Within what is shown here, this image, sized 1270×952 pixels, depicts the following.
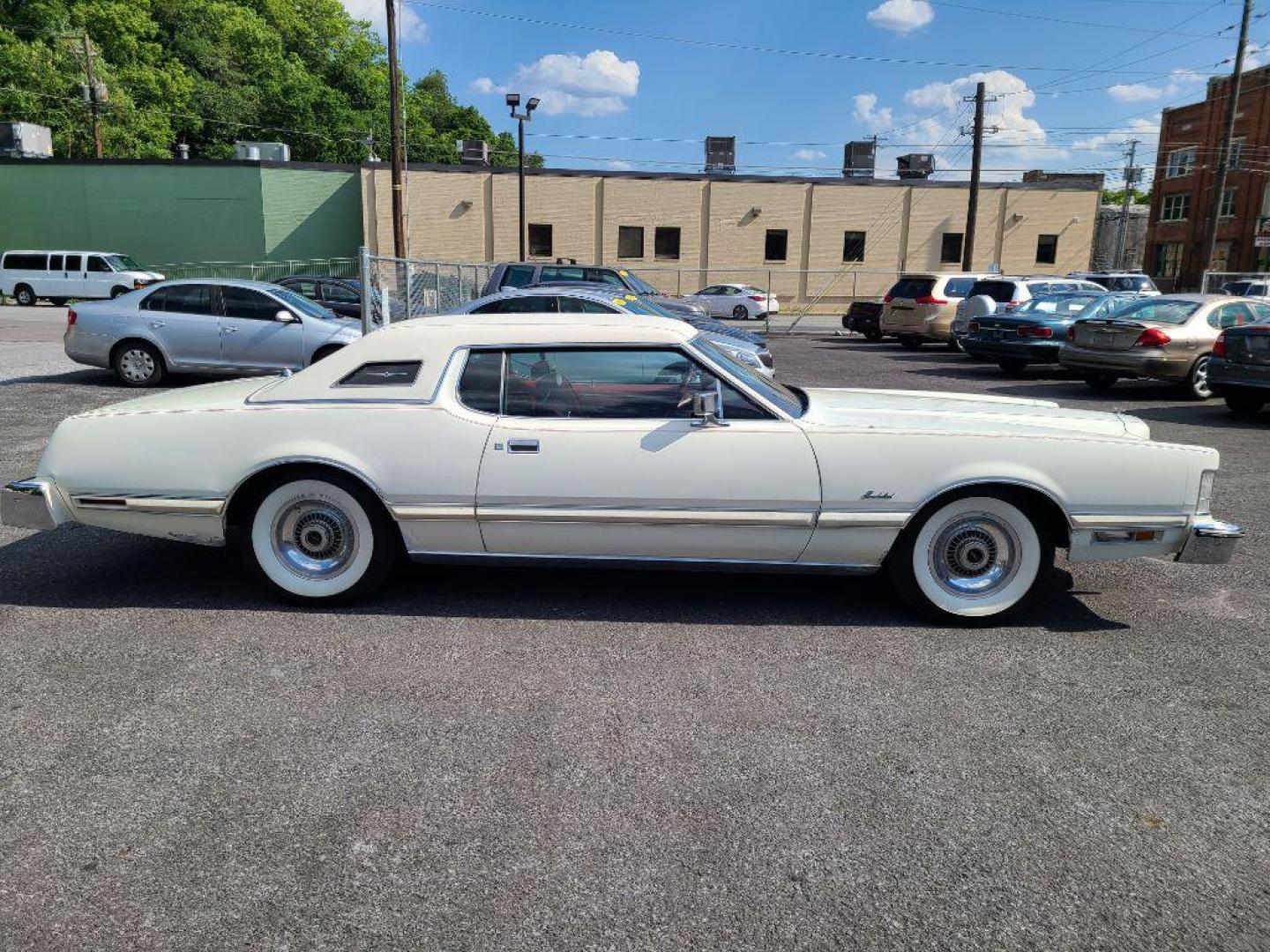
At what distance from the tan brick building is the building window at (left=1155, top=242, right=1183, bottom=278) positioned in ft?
43.4

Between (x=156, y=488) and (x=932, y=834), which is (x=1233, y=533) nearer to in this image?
(x=932, y=834)

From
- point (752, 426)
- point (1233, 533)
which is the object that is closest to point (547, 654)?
point (752, 426)

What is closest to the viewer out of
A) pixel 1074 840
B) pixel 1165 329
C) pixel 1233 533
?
pixel 1074 840

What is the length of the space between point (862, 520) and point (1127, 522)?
127 centimetres

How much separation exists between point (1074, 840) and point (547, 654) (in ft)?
7.36

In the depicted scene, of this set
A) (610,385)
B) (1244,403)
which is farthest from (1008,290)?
(610,385)

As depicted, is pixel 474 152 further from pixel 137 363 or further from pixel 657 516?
pixel 657 516

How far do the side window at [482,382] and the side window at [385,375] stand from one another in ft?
0.83

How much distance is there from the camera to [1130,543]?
4590mm

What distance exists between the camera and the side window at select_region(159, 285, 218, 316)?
12.9 metres

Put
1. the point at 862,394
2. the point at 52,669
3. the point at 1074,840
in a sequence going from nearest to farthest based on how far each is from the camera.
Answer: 1. the point at 1074,840
2. the point at 52,669
3. the point at 862,394

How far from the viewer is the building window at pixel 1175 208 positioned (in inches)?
2071

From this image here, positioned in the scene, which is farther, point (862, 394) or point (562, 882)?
point (862, 394)

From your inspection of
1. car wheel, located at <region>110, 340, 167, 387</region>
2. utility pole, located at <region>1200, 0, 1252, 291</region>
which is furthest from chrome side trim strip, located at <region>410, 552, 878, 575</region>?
utility pole, located at <region>1200, 0, 1252, 291</region>
